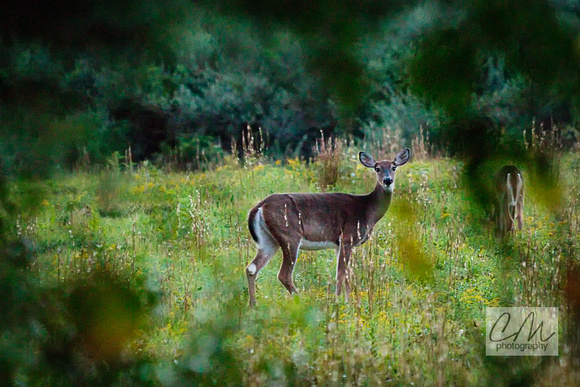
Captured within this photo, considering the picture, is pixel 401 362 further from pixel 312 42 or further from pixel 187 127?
pixel 312 42

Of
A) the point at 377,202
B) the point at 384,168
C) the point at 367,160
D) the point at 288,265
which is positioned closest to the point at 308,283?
the point at 288,265

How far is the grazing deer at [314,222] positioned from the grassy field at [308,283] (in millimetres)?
230

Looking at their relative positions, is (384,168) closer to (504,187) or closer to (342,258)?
(342,258)

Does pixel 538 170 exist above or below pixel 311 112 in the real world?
below

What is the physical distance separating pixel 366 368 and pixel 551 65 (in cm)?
286

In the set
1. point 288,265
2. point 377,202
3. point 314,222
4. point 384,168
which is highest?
point 384,168

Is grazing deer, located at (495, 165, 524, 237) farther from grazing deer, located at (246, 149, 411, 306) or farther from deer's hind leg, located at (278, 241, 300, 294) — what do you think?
deer's hind leg, located at (278, 241, 300, 294)

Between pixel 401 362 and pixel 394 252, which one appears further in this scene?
pixel 401 362

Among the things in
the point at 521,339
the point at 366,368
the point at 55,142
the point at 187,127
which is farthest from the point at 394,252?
the point at 366,368

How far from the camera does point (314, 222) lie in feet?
22.0

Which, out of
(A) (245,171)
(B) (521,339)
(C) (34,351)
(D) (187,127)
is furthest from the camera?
(A) (245,171)

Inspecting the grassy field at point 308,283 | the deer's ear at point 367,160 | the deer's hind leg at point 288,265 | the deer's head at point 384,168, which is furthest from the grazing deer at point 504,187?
the deer's ear at point 367,160

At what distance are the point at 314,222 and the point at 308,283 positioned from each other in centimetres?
54

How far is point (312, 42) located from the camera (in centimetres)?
118
